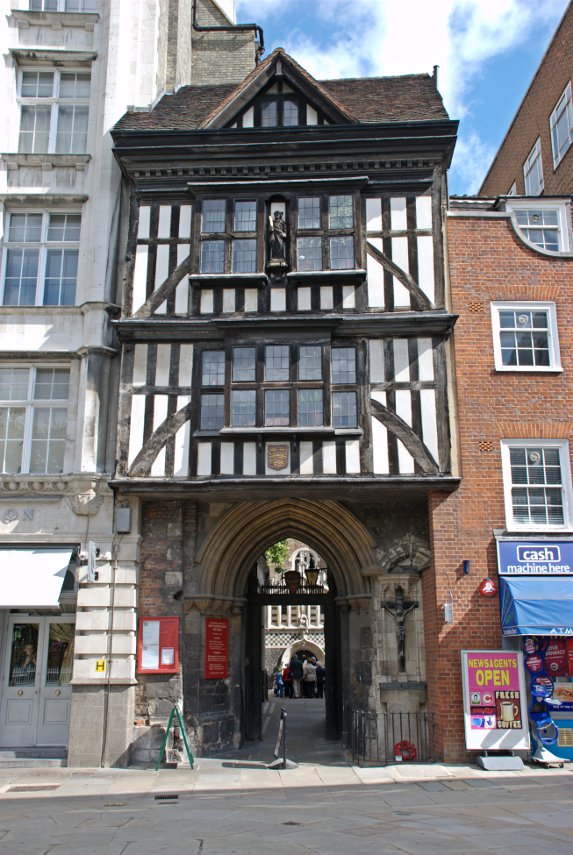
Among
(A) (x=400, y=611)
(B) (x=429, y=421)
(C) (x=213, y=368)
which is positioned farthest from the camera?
(C) (x=213, y=368)

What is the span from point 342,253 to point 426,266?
1684 millimetres

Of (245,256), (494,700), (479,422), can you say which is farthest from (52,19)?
(494,700)

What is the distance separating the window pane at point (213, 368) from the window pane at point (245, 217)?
2648 millimetres

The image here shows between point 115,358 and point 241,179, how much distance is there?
14.8 ft

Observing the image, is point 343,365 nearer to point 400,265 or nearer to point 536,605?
point 400,265

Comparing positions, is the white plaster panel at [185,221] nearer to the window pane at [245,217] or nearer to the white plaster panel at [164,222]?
the white plaster panel at [164,222]

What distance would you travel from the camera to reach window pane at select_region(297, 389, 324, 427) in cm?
1484

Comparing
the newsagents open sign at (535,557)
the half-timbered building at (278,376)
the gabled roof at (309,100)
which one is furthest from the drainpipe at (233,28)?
the newsagents open sign at (535,557)

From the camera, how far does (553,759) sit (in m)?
13.2

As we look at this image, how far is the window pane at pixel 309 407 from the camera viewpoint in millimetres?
14844

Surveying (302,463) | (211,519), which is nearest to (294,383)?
(302,463)

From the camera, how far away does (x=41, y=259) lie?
16562mm

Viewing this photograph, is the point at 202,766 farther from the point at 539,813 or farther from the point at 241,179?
the point at 241,179

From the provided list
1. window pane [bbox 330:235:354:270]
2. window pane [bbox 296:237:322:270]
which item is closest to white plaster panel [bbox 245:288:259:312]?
window pane [bbox 296:237:322:270]
